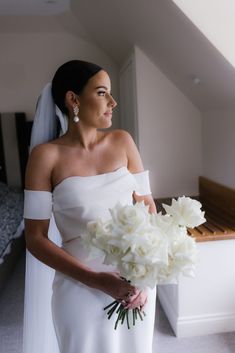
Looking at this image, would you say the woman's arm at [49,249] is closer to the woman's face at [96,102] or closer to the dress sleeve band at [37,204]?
the dress sleeve band at [37,204]

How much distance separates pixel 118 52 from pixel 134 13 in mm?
1218

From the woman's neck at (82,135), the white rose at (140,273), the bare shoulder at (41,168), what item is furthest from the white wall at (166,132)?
the white rose at (140,273)

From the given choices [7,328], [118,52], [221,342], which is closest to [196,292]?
[221,342]

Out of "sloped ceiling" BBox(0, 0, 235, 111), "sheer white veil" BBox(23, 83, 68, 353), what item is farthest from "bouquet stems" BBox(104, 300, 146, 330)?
"sloped ceiling" BBox(0, 0, 235, 111)

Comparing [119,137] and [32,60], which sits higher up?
[32,60]

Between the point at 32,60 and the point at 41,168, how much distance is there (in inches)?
125

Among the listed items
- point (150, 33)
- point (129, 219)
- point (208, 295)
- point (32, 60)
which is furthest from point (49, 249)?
point (32, 60)

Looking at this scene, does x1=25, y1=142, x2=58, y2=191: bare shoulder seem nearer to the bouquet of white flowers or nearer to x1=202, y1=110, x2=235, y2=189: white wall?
the bouquet of white flowers

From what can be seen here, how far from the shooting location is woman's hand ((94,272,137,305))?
91 centimetres

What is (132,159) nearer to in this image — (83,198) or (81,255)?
(83,198)

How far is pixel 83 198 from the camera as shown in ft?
3.33

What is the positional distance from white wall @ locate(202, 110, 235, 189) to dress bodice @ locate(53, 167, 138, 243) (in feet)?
5.01

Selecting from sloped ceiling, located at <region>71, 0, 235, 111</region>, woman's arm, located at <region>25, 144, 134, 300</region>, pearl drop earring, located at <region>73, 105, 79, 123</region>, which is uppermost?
sloped ceiling, located at <region>71, 0, 235, 111</region>

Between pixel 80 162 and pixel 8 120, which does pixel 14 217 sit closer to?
pixel 8 120
